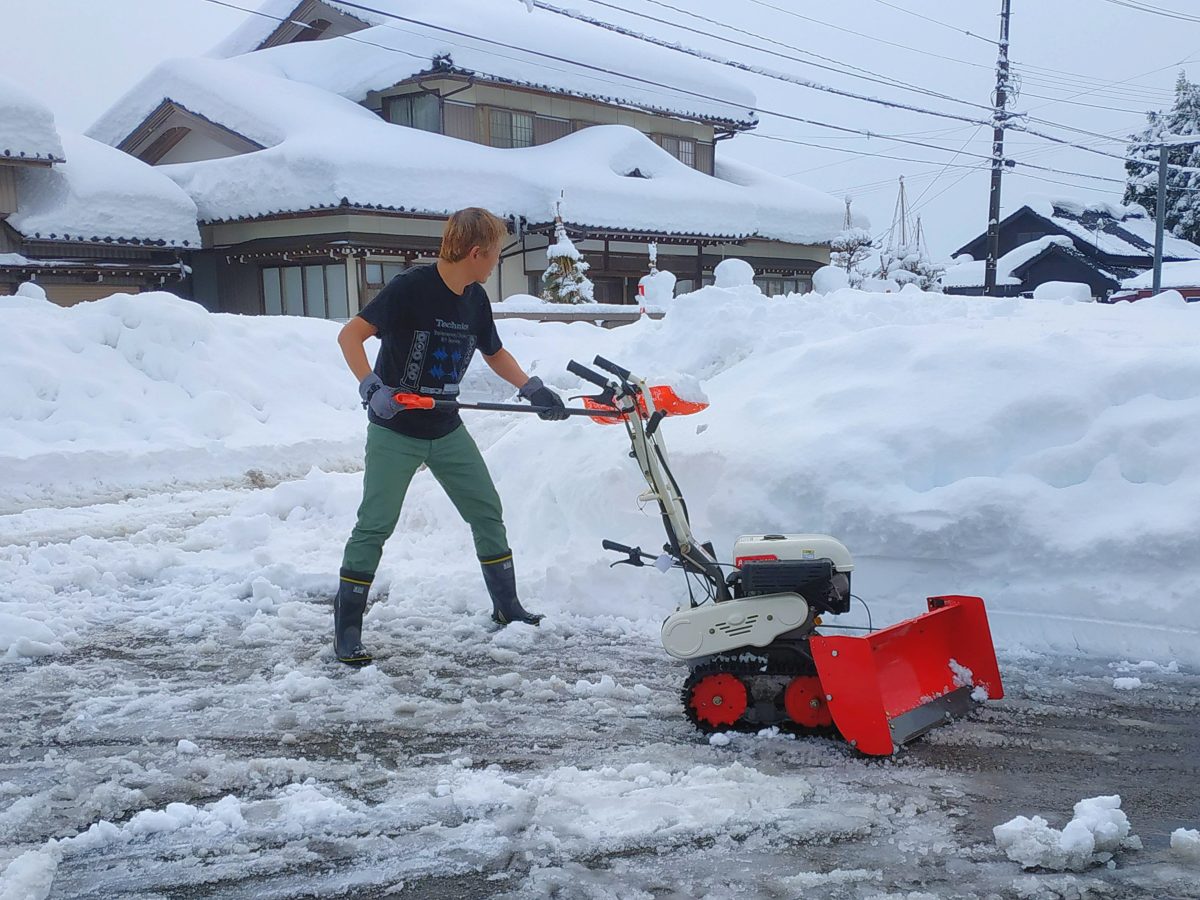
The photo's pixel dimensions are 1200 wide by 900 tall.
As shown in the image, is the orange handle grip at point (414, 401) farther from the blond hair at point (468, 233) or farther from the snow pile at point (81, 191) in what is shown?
the snow pile at point (81, 191)

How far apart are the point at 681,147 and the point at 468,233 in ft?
86.1

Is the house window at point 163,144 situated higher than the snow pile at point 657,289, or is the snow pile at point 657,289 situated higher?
the house window at point 163,144

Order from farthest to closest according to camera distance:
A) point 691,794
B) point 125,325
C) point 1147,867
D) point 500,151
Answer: point 500,151 < point 125,325 < point 691,794 < point 1147,867

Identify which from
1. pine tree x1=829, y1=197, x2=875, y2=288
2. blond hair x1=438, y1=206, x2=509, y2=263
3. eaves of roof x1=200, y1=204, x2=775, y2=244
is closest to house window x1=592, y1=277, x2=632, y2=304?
eaves of roof x1=200, y1=204, x2=775, y2=244

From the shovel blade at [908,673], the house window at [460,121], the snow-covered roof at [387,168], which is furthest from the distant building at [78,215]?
the shovel blade at [908,673]

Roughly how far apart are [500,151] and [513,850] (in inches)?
880

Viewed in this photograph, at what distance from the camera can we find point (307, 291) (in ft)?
70.9

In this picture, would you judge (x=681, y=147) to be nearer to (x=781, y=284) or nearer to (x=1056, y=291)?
(x=781, y=284)

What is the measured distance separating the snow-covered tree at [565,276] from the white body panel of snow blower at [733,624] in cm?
1750

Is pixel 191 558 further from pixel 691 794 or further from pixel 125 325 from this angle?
pixel 125 325

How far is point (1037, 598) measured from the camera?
15.4ft

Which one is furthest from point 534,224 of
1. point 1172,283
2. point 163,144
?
point 1172,283

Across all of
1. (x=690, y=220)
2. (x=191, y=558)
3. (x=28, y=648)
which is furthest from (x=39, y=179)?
(x=28, y=648)

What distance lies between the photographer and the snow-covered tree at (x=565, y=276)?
2092 cm
